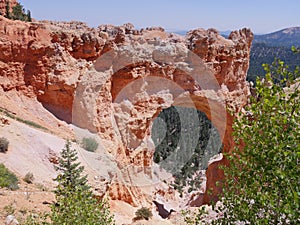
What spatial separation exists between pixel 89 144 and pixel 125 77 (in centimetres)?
454

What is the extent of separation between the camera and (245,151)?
5273 mm

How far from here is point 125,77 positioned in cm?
1842

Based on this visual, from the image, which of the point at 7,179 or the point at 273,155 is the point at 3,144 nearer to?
the point at 7,179

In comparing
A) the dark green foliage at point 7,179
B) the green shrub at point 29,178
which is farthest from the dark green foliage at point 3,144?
the green shrub at point 29,178

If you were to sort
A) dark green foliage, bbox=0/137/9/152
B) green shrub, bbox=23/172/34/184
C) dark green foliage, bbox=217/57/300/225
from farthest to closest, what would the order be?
dark green foliage, bbox=0/137/9/152 < green shrub, bbox=23/172/34/184 < dark green foliage, bbox=217/57/300/225

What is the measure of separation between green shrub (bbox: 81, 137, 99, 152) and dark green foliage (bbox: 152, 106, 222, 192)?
46.7ft

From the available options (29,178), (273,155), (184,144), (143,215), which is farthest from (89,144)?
(184,144)

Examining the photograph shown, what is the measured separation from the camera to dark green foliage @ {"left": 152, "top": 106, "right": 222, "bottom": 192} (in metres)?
34.1

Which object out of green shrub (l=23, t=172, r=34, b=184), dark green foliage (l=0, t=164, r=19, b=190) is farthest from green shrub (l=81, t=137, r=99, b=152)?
dark green foliage (l=0, t=164, r=19, b=190)

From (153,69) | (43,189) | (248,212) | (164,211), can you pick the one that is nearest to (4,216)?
(43,189)

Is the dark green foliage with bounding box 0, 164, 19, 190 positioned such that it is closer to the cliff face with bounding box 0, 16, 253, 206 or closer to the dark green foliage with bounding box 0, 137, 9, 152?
the dark green foliage with bounding box 0, 137, 9, 152

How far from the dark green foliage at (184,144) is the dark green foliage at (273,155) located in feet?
79.5

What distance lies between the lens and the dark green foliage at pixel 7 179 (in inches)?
396

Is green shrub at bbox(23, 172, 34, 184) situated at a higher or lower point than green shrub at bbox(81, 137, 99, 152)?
higher
